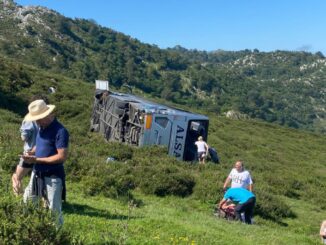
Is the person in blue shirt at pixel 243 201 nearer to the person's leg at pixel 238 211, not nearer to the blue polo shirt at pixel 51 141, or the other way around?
the person's leg at pixel 238 211

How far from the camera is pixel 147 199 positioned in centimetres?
1505

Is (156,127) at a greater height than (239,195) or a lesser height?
greater

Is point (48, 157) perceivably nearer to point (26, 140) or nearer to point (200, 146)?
point (26, 140)

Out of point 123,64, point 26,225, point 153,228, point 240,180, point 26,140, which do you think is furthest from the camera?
point 123,64

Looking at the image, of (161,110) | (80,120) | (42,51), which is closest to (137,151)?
(161,110)

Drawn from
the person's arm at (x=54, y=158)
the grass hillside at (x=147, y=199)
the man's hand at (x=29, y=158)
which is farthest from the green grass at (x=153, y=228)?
the man's hand at (x=29, y=158)

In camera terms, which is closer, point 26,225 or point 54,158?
point 26,225

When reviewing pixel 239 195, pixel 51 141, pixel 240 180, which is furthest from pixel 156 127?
pixel 51 141

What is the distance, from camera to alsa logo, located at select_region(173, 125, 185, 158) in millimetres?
23297

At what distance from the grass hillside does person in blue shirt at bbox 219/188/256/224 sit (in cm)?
45

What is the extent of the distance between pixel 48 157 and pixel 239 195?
7285 mm

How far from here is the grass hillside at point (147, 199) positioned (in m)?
7.42

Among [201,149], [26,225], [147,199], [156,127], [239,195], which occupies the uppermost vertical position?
[26,225]

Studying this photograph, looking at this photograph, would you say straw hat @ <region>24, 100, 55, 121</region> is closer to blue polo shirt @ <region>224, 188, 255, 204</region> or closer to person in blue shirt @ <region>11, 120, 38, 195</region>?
person in blue shirt @ <region>11, 120, 38, 195</region>
